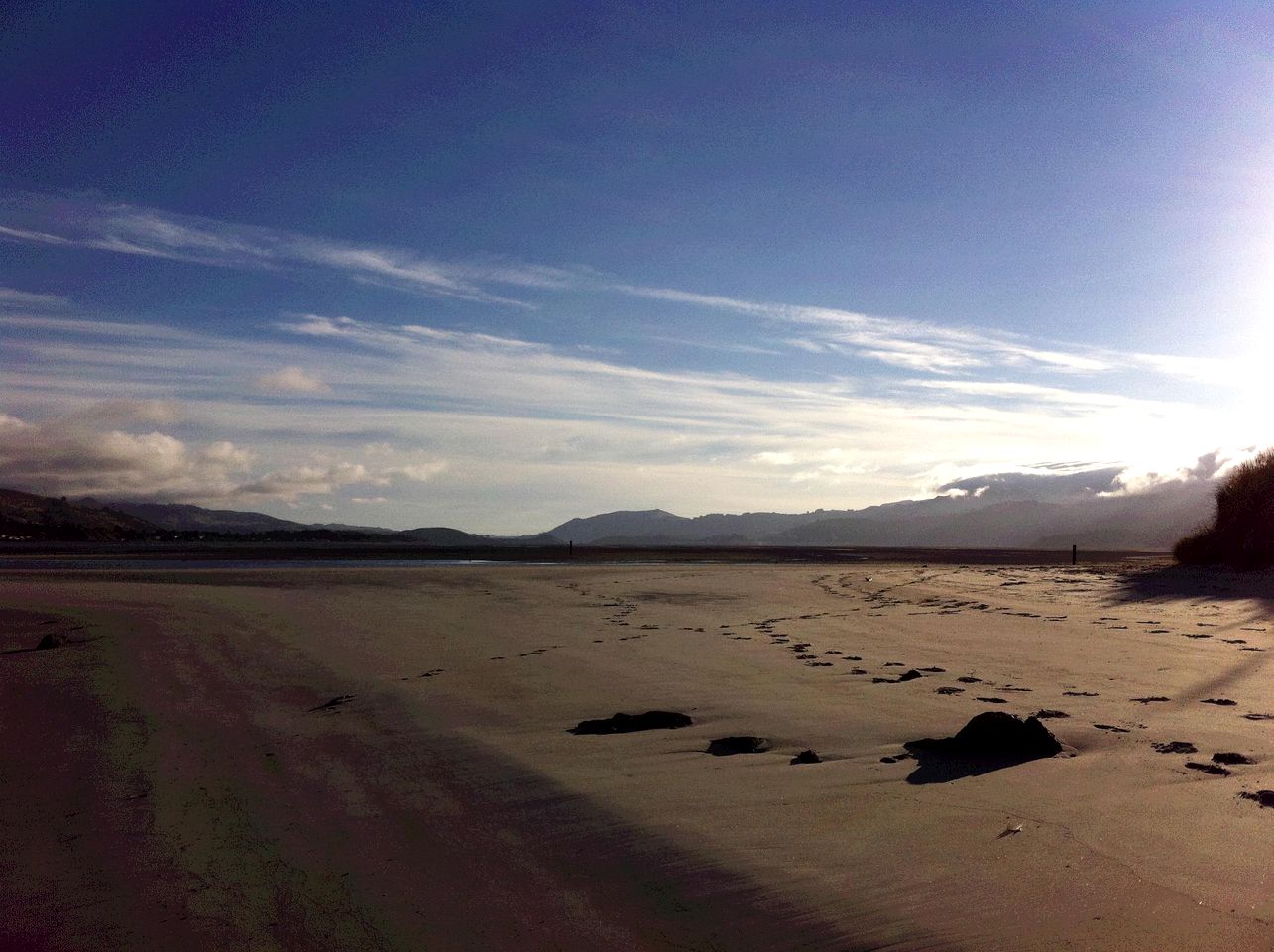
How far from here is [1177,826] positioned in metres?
3.95

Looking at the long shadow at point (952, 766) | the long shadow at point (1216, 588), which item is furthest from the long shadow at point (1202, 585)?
the long shadow at point (952, 766)

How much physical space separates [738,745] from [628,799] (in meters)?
1.32

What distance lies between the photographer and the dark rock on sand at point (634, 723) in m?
6.32

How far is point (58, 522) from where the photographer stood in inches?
4092

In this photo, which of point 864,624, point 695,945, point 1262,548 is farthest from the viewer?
point 1262,548

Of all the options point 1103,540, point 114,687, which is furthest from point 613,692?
point 1103,540

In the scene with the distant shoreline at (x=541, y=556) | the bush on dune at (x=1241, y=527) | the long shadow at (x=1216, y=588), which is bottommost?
the distant shoreline at (x=541, y=556)

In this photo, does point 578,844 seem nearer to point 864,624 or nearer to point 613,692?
point 613,692

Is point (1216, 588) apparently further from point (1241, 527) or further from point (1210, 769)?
point (1210, 769)

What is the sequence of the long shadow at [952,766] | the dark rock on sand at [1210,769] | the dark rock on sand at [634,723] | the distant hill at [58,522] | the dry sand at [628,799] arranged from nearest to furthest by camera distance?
the dry sand at [628,799] < the dark rock on sand at [1210,769] < the long shadow at [952,766] < the dark rock on sand at [634,723] < the distant hill at [58,522]

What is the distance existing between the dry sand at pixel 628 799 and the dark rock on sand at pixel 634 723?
19cm

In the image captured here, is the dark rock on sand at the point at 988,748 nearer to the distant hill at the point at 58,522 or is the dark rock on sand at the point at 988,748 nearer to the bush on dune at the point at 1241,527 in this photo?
the bush on dune at the point at 1241,527

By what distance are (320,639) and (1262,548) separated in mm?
18766

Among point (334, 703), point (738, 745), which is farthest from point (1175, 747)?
point (334, 703)
